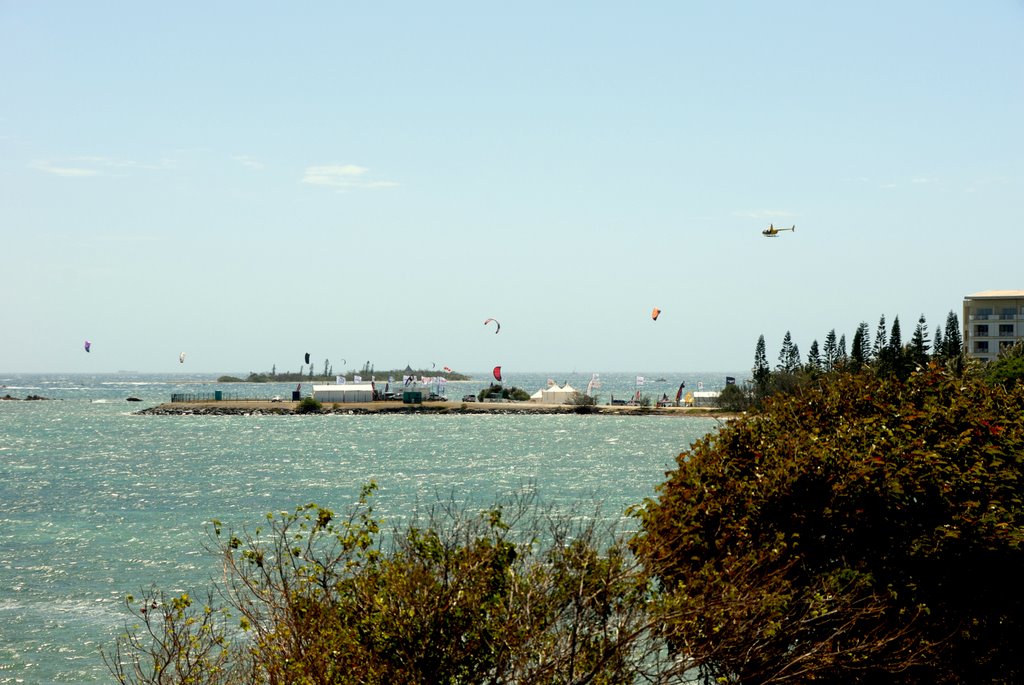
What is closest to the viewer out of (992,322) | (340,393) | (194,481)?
(194,481)

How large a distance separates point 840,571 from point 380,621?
25.4 feet

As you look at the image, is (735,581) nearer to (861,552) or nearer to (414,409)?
(861,552)

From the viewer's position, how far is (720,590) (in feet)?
49.5

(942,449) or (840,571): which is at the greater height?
(942,449)

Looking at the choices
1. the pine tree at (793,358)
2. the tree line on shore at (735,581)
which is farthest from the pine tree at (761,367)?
the tree line on shore at (735,581)

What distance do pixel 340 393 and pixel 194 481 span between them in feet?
275

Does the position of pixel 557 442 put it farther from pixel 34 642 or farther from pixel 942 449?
pixel 942 449

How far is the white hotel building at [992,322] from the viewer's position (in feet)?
382

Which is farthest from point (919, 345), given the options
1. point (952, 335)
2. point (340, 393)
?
point (340, 393)

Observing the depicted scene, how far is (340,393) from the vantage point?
5950 inches

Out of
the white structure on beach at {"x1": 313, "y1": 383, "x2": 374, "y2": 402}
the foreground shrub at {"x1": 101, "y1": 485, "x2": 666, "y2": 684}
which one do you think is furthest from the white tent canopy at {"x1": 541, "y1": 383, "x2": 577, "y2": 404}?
the foreground shrub at {"x1": 101, "y1": 485, "x2": 666, "y2": 684}

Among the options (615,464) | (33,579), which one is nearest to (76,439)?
(615,464)

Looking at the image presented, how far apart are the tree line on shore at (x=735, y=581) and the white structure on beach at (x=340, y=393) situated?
134187 millimetres

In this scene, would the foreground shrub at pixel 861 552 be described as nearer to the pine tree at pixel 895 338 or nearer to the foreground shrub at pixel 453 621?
the foreground shrub at pixel 453 621
